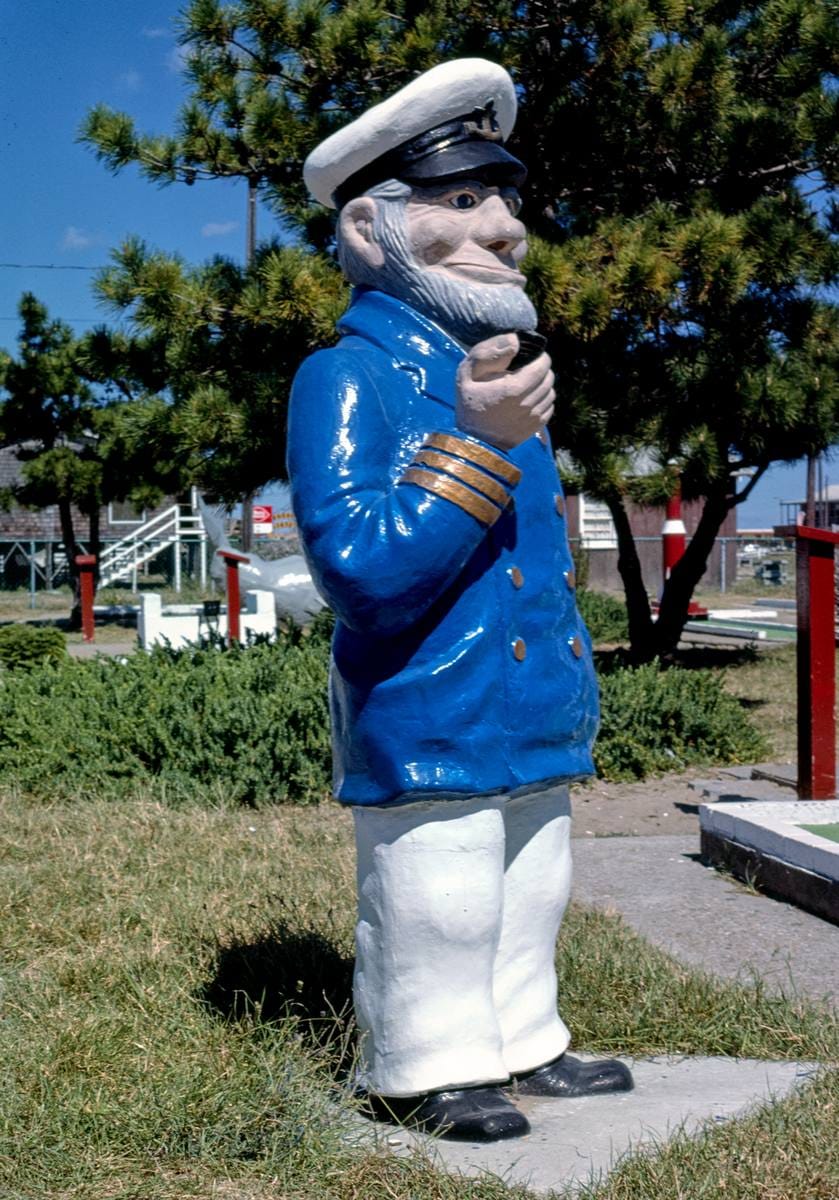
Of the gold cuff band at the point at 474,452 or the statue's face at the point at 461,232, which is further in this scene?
the statue's face at the point at 461,232

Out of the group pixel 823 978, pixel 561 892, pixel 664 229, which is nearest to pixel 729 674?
pixel 664 229

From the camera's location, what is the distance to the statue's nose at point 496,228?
9.29 feet

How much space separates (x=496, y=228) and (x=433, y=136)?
0.75ft

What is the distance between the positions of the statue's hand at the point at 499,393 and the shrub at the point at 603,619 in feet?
41.6

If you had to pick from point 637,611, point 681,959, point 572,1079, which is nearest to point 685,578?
point 637,611

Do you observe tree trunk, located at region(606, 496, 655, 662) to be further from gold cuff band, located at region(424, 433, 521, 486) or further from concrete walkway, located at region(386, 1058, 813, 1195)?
→ gold cuff band, located at region(424, 433, 521, 486)

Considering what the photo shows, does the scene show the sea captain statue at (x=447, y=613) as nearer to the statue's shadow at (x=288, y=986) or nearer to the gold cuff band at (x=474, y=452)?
the gold cuff band at (x=474, y=452)

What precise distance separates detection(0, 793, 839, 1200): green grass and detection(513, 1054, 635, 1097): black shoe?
32 cm

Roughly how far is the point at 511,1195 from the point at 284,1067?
704 mm

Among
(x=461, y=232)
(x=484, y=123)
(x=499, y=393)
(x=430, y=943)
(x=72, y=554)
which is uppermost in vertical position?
(x=484, y=123)

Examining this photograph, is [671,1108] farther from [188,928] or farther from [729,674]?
[729,674]

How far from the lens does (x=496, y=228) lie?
9.30 ft

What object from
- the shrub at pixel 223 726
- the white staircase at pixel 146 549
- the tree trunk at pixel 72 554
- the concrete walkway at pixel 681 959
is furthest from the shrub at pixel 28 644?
the white staircase at pixel 146 549

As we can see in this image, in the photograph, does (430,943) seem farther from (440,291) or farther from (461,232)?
(461,232)
